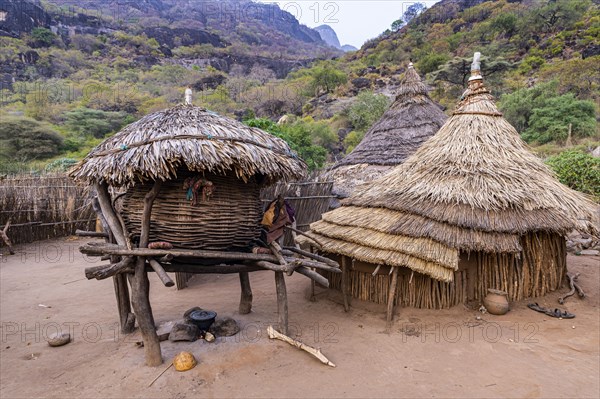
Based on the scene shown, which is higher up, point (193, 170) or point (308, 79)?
point (308, 79)

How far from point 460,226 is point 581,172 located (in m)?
7.75

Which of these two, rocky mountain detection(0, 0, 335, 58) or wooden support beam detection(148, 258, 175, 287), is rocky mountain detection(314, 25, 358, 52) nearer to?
rocky mountain detection(0, 0, 335, 58)

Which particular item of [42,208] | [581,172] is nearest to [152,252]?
[42,208]

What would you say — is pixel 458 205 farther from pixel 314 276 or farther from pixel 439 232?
pixel 314 276

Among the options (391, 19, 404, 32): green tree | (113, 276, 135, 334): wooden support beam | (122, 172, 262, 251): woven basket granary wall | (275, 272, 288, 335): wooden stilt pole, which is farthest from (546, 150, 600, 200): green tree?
(391, 19, 404, 32): green tree

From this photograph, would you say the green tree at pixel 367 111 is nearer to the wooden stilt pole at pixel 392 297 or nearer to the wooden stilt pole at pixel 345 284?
the wooden stilt pole at pixel 345 284

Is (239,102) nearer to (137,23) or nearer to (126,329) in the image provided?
(126,329)

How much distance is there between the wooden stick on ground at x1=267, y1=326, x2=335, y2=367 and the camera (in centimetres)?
384

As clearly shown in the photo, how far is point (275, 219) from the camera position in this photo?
4.15m

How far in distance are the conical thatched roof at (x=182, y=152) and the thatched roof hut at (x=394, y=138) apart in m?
5.85

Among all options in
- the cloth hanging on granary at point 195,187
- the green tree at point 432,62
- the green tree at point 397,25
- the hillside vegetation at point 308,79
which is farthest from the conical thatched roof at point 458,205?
the green tree at point 397,25

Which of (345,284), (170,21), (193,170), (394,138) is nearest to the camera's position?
(193,170)

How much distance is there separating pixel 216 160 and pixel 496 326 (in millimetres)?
4378

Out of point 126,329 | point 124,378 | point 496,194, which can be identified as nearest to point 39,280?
point 126,329
